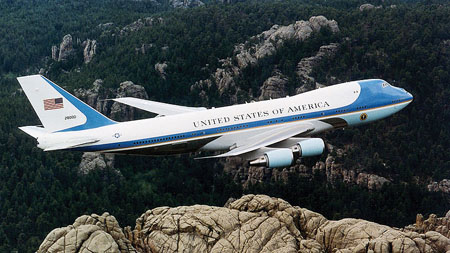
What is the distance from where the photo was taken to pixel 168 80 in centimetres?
18575

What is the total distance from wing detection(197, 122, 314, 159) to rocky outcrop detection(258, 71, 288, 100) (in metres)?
71.8

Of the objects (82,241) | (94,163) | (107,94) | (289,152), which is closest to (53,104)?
(82,241)

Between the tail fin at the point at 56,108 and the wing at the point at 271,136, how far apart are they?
16.2 meters

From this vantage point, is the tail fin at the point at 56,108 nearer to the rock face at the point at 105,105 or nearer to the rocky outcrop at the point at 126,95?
the rock face at the point at 105,105

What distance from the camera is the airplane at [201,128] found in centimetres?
8494

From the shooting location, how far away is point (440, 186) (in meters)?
141

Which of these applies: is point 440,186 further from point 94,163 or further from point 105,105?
point 105,105

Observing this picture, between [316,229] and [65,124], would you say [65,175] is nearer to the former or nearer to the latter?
[65,124]

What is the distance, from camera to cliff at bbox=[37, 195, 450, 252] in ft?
234

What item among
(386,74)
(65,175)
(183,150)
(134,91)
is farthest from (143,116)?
(183,150)

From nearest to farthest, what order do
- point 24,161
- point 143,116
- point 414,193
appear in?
point 414,193 → point 24,161 → point 143,116

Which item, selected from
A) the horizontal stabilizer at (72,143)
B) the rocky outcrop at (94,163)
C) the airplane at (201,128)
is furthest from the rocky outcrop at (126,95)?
the horizontal stabilizer at (72,143)

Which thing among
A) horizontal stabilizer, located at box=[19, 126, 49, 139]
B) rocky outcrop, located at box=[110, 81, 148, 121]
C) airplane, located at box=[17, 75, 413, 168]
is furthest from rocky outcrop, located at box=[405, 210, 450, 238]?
rocky outcrop, located at box=[110, 81, 148, 121]

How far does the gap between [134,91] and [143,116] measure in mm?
15036
